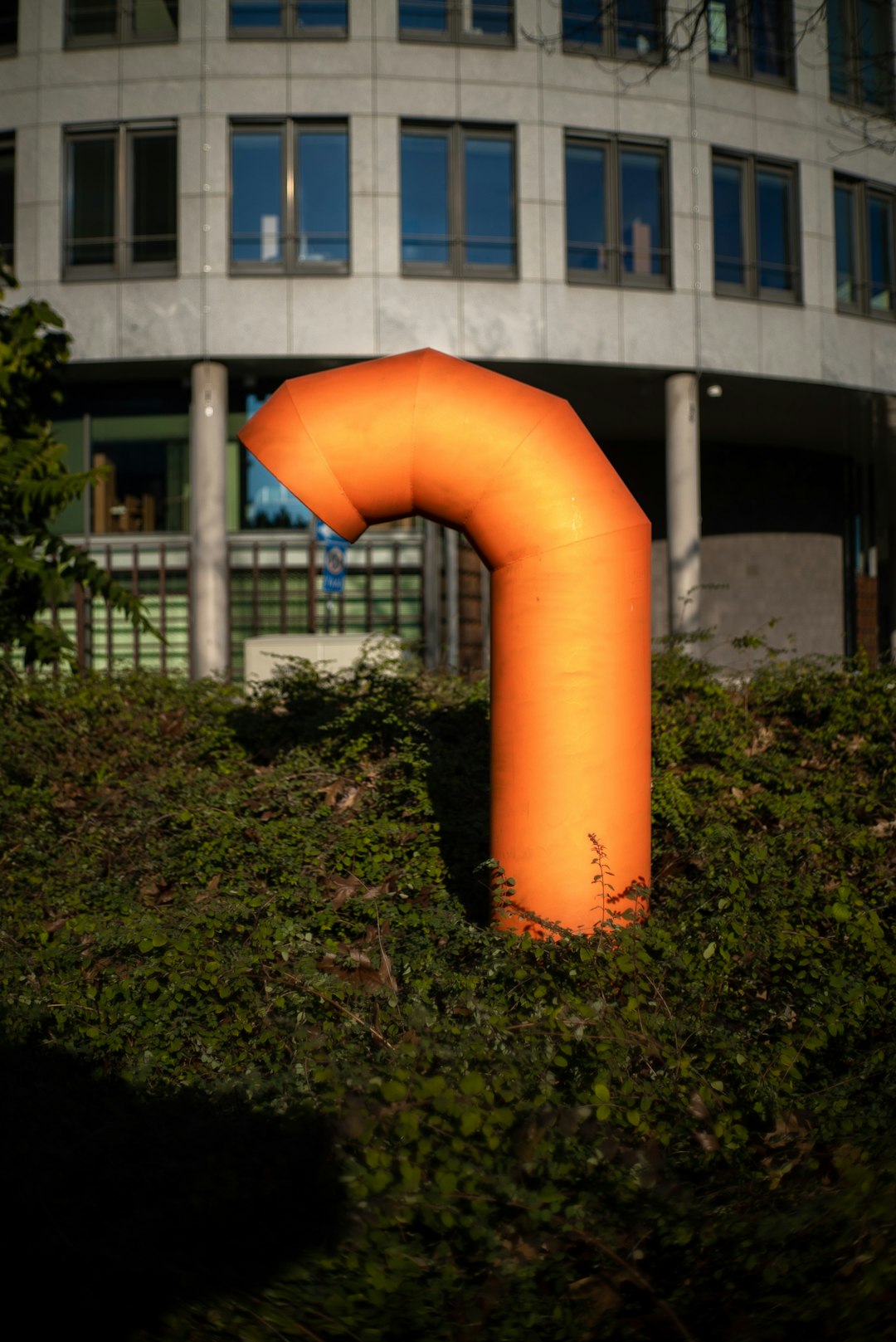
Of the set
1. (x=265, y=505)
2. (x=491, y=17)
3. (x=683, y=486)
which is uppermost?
(x=491, y=17)

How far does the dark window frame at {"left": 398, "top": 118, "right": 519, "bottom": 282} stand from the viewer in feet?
61.2

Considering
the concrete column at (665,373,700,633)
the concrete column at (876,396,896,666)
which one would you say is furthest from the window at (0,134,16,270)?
the concrete column at (876,396,896,666)

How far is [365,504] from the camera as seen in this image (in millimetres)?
5402

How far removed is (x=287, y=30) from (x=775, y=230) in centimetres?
799

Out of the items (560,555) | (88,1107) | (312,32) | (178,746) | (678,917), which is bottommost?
(88,1107)

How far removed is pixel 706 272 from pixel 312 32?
6.66m

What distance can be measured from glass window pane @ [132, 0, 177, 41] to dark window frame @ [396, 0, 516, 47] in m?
3.22

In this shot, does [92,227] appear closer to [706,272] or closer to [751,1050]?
[706,272]

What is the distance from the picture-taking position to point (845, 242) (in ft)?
68.9

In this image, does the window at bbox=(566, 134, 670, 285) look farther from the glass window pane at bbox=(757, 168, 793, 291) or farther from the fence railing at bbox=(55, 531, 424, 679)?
the fence railing at bbox=(55, 531, 424, 679)

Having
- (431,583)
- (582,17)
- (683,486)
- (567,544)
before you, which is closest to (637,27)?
(582,17)

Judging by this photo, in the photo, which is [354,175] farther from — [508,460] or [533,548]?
[533,548]

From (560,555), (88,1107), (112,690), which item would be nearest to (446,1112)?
(88,1107)

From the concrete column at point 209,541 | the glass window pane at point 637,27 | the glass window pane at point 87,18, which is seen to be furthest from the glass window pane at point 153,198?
the glass window pane at point 637,27
